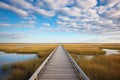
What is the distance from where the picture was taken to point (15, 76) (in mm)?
8188

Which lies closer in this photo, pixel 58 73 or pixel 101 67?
pixel 58 73

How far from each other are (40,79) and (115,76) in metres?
4.72

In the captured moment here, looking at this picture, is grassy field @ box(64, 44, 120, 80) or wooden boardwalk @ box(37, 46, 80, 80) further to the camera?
grassy field @ box(64, 44, 120, 80)

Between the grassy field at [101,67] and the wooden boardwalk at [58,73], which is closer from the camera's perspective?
the wooden boardwalk at [58,73]

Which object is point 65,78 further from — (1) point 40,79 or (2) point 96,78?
(2) point 96,78

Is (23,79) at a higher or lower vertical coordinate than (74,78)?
lower

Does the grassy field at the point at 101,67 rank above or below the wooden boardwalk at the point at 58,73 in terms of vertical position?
below

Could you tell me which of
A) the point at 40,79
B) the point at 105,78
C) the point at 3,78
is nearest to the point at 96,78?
the point at 105,78

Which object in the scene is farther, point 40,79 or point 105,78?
point 105,78

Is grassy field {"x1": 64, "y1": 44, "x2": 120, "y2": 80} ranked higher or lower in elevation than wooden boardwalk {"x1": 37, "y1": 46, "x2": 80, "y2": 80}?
lower

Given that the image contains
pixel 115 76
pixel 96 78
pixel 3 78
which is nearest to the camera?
pixel 96 78

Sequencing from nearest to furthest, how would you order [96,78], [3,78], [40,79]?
[40,79]
[96,78]
[3,78]

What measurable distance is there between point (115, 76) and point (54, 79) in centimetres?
420

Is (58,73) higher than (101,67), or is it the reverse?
(58,73)
